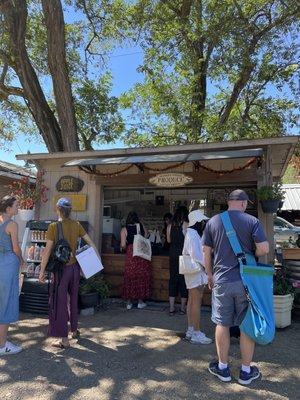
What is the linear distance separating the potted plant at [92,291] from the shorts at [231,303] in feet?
10.7

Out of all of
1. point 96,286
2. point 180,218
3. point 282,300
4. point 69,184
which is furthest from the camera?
point 69,184

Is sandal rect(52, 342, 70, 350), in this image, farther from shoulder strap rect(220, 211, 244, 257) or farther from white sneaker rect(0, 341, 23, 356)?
shoulder strap rect(220, 211, 244, 257)

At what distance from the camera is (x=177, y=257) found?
660 centimetres

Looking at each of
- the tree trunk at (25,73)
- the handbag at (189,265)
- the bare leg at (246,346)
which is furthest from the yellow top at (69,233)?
the tree trunk at (25,73)

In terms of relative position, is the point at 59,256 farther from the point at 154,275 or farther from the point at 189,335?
the point at 154,275

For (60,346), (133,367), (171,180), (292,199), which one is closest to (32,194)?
(171,180)

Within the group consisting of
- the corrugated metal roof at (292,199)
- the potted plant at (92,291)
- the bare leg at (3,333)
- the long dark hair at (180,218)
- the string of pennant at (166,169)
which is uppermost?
the corrugated metal roof at (292,199)

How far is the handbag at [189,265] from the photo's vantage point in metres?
5.12

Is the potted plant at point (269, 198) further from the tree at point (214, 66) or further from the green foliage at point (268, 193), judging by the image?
the tree at point (214, 66)

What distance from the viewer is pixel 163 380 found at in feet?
13.2

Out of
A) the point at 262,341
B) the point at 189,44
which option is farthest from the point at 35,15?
the point at 262,341

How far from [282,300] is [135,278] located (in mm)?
2492

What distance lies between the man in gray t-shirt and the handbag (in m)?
1.11

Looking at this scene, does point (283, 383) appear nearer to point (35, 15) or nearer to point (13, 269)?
point (13, 269)
